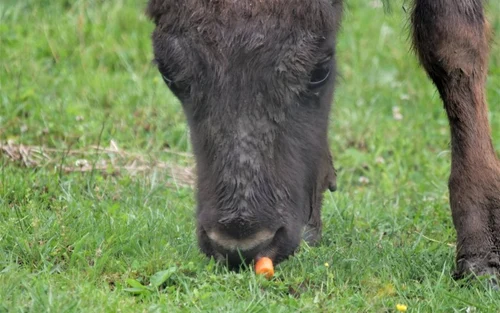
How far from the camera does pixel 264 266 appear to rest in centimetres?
447

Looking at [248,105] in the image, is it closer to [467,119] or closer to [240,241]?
[240,241]

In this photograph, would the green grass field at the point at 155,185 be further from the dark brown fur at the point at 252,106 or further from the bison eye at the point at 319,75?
the bison eye at the point at 319,75

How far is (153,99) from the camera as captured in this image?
27.1 feet

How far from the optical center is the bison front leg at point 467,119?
5184 mm

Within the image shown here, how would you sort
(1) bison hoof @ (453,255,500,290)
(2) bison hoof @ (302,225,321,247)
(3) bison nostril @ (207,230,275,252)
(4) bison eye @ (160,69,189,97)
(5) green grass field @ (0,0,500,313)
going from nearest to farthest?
(3) bison nostril @ (207,230,275,252) < (5) green grass field @ (0,0,500,313) < (4) bison eye @ (160,69,189,97) < (1) bison hoof @ (453,255,500,290) < (2) bison hoof @ (302,225,321,247)

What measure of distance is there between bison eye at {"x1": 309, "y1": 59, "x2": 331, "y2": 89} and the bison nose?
31.5 inches

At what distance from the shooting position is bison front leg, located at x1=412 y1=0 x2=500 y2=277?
518 centimetres

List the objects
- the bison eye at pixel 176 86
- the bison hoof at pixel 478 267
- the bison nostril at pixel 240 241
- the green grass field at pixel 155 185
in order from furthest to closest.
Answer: the bison hoof at pixel 478 267, the bison eye at pixel 176 86, the green grass field at pixel 155 185, the bison nostril at pixel 240 241

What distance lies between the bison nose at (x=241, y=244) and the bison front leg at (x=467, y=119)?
4.12ft

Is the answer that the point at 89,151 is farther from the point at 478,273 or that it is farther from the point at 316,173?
the point at 478,273

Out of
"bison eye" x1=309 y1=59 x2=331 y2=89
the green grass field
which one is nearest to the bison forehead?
"bison eye" x1=309 y1=59 x2=331 y2=89

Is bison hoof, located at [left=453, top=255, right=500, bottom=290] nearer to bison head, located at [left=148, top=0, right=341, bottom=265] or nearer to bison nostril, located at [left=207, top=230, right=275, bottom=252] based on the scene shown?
bison head, located at [left=148, top=0, right=341, bottom=265]

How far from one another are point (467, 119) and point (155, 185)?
2.20 meters

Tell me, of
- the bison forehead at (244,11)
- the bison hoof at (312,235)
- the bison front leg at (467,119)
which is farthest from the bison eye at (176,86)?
the bison front leg at (467,119)
